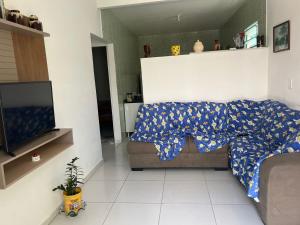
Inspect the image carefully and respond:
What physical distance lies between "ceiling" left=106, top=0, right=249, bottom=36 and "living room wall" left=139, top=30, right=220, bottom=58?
404 millimetres

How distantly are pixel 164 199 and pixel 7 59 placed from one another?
195 centimetres

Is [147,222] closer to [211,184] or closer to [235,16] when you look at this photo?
[211,184]

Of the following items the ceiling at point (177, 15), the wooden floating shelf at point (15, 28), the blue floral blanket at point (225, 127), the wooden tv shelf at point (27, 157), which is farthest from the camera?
the ceiling at point (177, 15)

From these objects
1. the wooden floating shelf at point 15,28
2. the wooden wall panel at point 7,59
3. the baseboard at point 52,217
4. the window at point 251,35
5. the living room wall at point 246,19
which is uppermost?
the living room wall at point 246,19

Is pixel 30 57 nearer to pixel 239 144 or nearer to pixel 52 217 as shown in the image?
pixel 52 217

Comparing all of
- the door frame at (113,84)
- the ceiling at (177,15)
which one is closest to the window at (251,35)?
the ceiling at (177,15)

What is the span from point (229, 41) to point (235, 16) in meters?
0.74

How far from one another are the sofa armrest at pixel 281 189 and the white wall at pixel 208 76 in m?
1.94

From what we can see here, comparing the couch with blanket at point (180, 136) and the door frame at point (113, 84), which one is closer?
the couch with blanket at point (180, 136)

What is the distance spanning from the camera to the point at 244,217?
2154 mm

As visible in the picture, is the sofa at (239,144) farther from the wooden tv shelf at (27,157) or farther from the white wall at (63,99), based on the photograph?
the wooden tv shelf at (27,157)

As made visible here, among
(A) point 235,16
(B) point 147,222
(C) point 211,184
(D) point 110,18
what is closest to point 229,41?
(A) point 235,16

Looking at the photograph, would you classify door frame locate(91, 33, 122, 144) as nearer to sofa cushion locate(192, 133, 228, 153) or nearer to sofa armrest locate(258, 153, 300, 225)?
sofa cushion locate(192, 133, 228, 153)

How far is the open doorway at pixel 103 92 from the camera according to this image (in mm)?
5715
